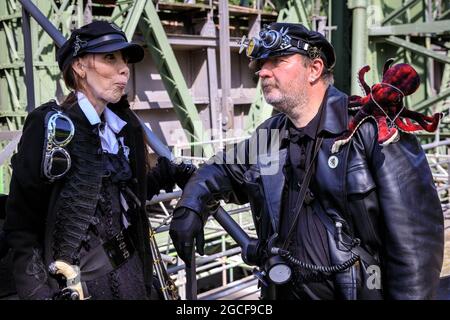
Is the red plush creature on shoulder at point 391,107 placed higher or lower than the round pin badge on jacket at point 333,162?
higher

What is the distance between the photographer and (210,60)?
1073cm

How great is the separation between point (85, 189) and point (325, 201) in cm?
97

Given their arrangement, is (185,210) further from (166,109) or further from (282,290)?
(166,109)

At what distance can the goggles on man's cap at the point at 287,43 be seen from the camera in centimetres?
221

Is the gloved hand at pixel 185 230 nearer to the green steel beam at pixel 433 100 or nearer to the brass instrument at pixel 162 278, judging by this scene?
the brass instrument at pixel 162 278

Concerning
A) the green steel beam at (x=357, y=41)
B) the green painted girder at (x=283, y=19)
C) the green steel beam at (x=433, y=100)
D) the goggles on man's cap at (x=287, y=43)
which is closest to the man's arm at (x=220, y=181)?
the goggles on man's cap at (x=287, y=43)

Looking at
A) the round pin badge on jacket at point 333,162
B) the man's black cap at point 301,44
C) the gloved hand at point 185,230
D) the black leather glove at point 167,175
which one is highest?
the man's black cap at point 301,44

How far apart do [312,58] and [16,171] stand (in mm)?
1300

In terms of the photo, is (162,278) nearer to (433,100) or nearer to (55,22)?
(55,22)

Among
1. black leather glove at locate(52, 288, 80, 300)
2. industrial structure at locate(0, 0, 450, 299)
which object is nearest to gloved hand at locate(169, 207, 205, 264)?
black leather glove at locate(52, 288, 80, 300)

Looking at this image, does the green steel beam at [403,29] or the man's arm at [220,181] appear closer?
the man's arm at [220,181]

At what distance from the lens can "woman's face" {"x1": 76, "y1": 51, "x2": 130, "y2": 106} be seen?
2303 millimetres

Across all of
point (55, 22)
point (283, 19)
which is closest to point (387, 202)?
point (55, 22)

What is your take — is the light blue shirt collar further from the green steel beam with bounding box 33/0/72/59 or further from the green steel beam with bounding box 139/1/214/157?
the green steel beam with bounding box 139/1/214/157
